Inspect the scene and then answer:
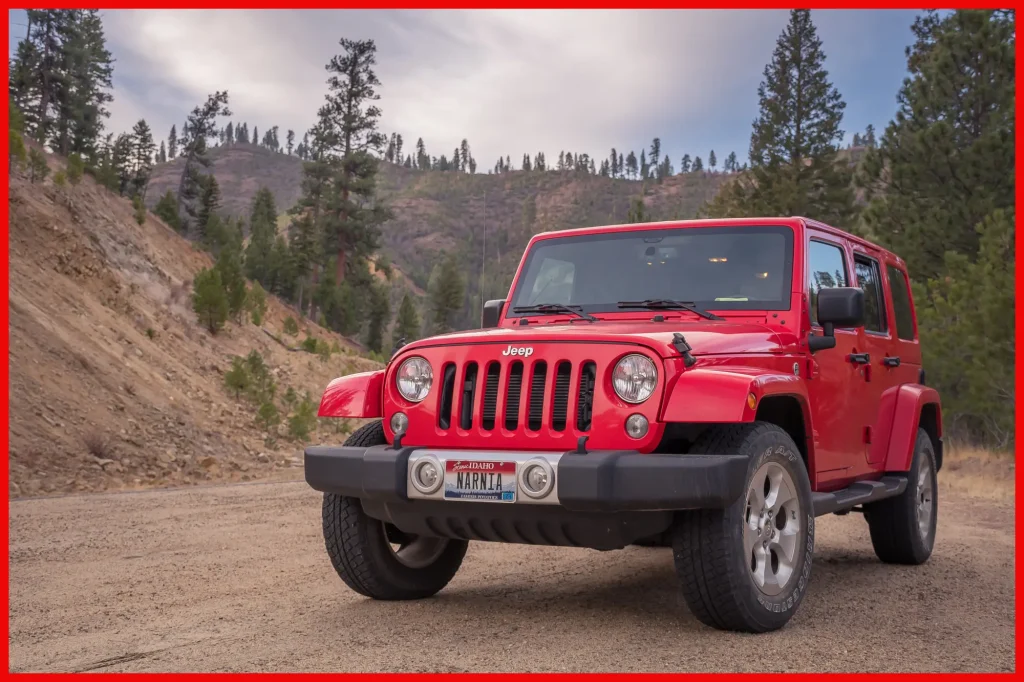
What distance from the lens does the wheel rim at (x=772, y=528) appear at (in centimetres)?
459

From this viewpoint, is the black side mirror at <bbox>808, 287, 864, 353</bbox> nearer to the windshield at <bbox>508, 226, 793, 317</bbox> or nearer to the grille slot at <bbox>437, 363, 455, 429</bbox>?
the windshield at <bbox>508, 226, 793, 317</bbox>

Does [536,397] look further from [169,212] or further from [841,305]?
[169,212]

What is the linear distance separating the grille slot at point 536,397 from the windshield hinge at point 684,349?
0.62m

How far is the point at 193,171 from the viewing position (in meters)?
50.2

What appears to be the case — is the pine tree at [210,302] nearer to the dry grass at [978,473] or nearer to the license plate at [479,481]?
the dry grass at [978,473]

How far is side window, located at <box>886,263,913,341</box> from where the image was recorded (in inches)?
298

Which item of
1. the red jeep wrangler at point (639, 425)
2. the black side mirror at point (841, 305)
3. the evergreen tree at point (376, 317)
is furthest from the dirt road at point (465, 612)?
the evergreen tree at point (376, 317)

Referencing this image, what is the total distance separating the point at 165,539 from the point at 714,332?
5027 millimetres

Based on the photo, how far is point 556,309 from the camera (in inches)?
234

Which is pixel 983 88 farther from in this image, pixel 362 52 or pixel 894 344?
pixel 362 52

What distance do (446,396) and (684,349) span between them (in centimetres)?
119

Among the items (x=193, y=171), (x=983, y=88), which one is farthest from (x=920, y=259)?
(x=193, y=171)

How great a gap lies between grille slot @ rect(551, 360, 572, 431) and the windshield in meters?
1.27

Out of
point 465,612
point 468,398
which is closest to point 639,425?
point 468,398
